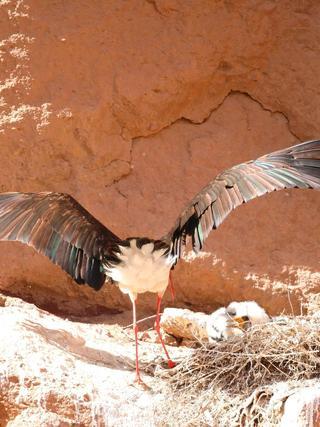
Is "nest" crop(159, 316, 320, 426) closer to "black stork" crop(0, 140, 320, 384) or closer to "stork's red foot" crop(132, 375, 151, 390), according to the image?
"stork's red foot" crop(132, 375, 151, 390)

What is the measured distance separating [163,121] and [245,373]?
2231 mm

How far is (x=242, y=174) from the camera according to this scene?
4.52 metres

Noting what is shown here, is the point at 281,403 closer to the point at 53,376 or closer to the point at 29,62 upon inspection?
the point at 53,376

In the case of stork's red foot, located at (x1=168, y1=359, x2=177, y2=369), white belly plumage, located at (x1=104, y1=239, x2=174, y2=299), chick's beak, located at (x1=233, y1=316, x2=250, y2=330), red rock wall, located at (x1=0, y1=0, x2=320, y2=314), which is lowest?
stork's red foot, located at (x1=168, y1=359, x2=177, y2=369)

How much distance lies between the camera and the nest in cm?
431

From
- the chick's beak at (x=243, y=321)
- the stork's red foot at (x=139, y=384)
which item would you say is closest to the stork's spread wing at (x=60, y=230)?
the stork's red foot at (x=139, y=384)

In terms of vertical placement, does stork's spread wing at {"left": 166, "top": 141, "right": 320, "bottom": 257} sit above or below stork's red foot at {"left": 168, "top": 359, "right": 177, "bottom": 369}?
above

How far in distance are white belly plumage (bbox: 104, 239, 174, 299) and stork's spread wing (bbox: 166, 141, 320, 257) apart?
0.26m

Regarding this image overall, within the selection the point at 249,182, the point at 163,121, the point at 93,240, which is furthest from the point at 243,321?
the point at 163,121

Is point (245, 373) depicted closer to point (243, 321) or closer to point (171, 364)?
point (171, 364)

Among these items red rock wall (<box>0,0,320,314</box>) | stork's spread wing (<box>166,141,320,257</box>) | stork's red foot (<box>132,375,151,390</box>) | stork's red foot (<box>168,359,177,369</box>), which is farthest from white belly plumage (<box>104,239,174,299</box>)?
red rock wall (<box>0,0,320,314</box>)

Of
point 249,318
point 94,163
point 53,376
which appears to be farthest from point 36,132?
point 53,376

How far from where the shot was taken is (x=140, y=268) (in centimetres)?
485

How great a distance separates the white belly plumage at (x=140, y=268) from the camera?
4824 mm
